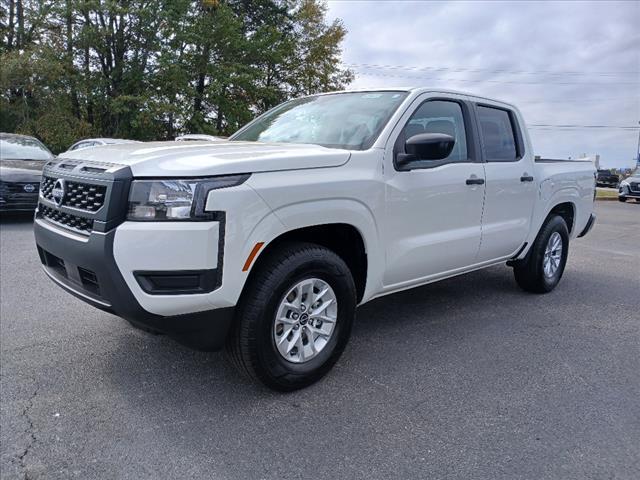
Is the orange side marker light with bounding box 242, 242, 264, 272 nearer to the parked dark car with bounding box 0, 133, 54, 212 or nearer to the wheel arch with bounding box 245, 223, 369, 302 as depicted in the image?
the wheel arch with bounding box 245, 223, 369, 302

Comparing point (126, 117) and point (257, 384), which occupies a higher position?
point (126, 117)

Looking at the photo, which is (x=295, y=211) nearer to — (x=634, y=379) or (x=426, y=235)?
(x=426, y=235)

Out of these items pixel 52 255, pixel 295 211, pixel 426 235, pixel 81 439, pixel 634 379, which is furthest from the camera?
pixel 426 235

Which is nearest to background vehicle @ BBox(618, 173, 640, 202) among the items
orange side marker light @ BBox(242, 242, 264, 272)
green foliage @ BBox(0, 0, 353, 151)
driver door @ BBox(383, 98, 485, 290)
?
green foliage @ BBox(0, 0, 353, 151)

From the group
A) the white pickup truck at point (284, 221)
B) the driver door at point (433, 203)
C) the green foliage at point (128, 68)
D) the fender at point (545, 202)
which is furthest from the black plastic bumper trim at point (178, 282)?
the green foliage at point (128, 68)

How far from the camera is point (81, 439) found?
2.55 metres

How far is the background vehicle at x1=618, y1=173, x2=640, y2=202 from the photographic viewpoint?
22203 millimetres

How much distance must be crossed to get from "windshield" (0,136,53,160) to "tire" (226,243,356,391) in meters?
8.63

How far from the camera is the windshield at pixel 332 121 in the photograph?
140 inches

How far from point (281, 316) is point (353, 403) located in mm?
646

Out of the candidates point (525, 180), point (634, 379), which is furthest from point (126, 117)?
point (634, 379)

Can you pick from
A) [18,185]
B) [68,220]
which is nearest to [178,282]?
[68,220]

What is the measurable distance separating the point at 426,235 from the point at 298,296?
120 cm

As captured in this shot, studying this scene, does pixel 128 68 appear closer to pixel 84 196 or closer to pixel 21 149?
pixel 21 149
